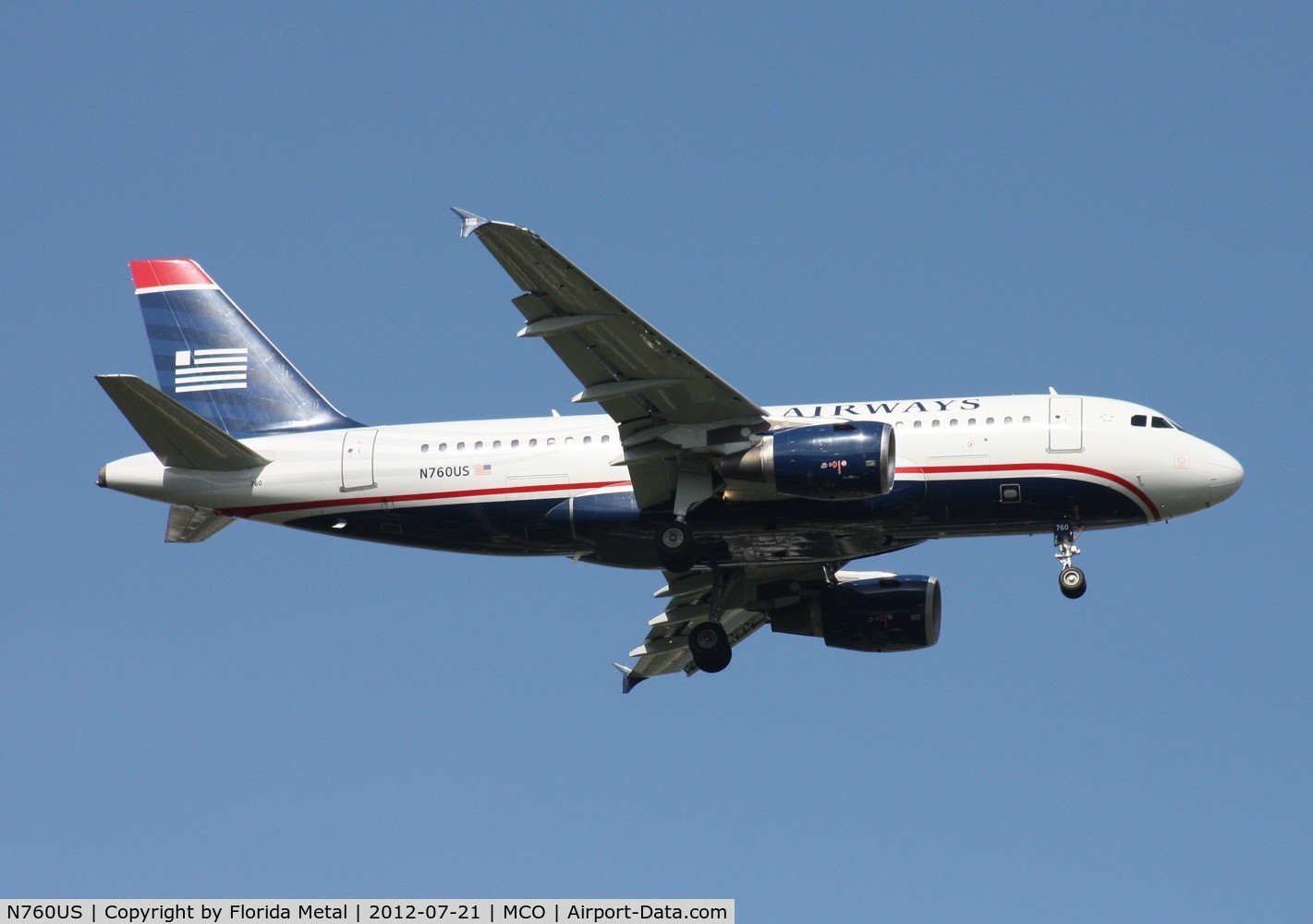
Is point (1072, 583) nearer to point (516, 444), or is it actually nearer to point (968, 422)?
point (968, 422)

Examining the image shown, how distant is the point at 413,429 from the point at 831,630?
11.8m

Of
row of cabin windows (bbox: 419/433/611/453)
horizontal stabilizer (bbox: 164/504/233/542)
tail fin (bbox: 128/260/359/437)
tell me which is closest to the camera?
row of cabin windows (bbox: 419/433/611/453)

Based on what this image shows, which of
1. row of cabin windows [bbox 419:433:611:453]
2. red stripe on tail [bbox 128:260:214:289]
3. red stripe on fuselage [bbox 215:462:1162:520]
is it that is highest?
red stripe on tail [bbox 128:260:214:289]

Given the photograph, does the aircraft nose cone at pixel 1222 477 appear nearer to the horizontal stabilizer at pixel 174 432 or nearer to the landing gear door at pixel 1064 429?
the landing gear door at pixel 1064 429

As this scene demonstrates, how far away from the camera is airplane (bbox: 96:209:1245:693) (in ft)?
134

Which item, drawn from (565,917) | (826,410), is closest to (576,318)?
(826,410)

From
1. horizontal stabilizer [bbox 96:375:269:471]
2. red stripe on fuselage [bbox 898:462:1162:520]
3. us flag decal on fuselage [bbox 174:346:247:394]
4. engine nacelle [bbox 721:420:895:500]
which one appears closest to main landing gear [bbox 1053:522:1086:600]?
red stripe on fuselage [bbox 898:462:1162:520]

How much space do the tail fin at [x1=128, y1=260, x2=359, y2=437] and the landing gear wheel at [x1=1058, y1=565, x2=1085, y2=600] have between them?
17.1 meters

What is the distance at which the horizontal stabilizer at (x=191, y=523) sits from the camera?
45.6m

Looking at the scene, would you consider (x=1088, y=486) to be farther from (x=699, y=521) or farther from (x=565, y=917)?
(x=565, y=917)

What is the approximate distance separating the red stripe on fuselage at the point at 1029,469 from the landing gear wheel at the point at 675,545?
493cm

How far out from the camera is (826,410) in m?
43.8

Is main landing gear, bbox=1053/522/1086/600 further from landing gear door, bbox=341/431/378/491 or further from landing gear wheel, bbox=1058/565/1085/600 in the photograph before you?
landing gear door, bbox=341/431/378/491

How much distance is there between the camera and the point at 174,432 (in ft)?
143
